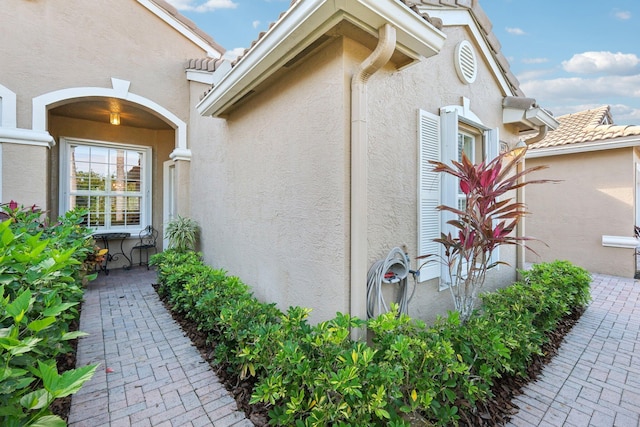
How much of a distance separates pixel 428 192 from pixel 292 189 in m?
1.75

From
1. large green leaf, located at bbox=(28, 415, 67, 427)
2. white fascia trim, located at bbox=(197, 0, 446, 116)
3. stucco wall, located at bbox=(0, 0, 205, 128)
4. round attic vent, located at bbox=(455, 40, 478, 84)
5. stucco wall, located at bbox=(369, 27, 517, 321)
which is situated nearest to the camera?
large green leaf, located at bbox=(28, 415, 67, 427)

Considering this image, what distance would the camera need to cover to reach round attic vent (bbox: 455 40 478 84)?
439cm

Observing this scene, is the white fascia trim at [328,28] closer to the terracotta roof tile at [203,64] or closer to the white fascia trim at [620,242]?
the terracotta roof tile at [203,64]

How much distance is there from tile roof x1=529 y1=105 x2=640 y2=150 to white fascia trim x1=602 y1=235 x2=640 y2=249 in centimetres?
262

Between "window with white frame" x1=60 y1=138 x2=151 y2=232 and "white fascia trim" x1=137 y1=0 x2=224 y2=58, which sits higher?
"white fascia trim" x1=137 y1=0 x2=224 y2=58

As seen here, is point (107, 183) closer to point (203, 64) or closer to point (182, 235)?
point (182, 235)

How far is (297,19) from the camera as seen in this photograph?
275 cm

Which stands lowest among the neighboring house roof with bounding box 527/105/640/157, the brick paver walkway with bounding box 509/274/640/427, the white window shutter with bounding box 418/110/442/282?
the brick paver walkway with bounding box 509/274/640/427

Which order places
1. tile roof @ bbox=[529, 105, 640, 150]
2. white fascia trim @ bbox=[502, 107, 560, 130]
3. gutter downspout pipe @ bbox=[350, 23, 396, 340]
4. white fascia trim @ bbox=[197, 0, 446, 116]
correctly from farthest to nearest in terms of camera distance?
1. tile roof @ bbox=[529, 105, 640, 150]
2. white fascia trim @ bbox=[502, 107, 560, 130]
3. gutter downspout pipe @ bbox=[350, 23, 396, 340]
4. white fascia trim @ bbox=[197, 0, 446, 116]

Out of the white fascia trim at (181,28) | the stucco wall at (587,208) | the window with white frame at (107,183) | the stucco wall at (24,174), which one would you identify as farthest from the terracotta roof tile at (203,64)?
the stucco wall at (587,208)

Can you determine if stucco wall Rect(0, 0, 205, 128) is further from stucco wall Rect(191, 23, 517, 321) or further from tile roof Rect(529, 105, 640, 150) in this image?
tile roof Rect(529, 105, 640, 150)

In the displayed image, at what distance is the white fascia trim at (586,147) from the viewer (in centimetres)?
729

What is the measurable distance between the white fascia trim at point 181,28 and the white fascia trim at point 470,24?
6.39 meters

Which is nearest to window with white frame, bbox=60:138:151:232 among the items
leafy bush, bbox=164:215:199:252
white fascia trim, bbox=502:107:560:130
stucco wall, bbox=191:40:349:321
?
leafy bush, bbox=164:215:199:252
